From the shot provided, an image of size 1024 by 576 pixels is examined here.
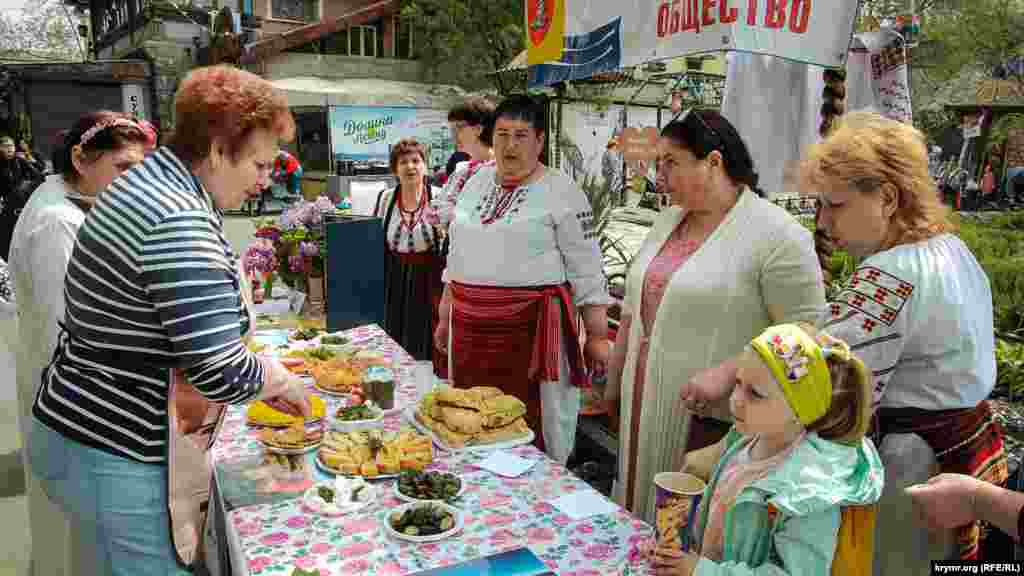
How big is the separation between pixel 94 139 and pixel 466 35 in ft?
53.6

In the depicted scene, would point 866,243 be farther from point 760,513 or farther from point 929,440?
point 760,513

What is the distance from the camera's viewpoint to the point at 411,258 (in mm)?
4059

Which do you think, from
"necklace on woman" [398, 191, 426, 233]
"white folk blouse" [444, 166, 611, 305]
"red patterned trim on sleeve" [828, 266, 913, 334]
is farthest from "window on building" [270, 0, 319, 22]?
"red patterned trim on sleeve" [828, 266, 913, 334]

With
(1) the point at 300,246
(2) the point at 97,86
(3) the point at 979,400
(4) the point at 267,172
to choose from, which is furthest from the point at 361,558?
(2) the point at 97,86

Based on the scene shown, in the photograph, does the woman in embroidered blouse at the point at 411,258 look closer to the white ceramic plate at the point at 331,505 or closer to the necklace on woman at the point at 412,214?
the necklace on woman at the point at 412,214

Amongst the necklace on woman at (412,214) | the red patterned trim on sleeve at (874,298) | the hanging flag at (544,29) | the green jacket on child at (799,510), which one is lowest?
the green jacket on child at (799,510)

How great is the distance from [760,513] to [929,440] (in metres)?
0.70

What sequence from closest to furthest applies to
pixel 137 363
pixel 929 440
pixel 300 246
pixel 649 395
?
pixel 137 363, pixel 929 440, pixel 649 395, pixel 300 246

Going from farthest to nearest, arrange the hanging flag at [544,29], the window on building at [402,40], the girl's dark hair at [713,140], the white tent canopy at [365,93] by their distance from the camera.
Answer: the window on building at [402,40] → the white tent canopy at [365,93] → the hanging flag at [544,29] → the girl's dark hair at [713,140]

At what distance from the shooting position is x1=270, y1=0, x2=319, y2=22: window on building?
20734 millimetres

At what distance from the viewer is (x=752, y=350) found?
123 centimetres

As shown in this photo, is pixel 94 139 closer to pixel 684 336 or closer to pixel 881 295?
pixel 684 336

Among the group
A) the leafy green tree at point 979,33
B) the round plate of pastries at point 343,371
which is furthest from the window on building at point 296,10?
the round plate of pastries at point 343,371

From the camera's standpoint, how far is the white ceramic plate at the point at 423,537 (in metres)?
1.54
